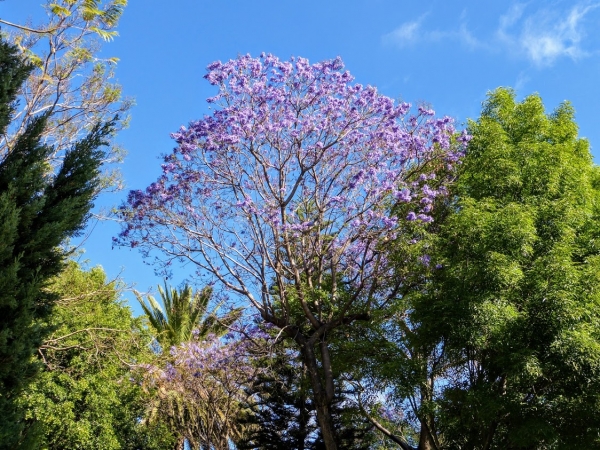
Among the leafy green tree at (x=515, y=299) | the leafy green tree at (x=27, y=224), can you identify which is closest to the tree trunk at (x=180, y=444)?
the leafy green tree at (x=515, y=299)

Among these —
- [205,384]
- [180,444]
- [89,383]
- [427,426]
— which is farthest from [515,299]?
[180,444]

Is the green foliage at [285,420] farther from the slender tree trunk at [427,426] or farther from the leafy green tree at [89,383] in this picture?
the slender tree trunk at [427,426]

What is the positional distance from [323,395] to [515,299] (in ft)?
12.0

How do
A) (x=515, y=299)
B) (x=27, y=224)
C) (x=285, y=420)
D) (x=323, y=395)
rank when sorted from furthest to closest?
(x=285, y=420) → (x=323, y=395) → (x=515, y=299) → (x=27, y=224)

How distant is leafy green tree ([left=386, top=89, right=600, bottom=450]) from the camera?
27.0 feet

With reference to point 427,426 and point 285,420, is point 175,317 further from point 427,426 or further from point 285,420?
point 427,426

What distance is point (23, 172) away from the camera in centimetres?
604

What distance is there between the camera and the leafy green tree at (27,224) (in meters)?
5.53

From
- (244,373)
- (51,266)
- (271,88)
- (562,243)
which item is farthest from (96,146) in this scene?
(244,373)

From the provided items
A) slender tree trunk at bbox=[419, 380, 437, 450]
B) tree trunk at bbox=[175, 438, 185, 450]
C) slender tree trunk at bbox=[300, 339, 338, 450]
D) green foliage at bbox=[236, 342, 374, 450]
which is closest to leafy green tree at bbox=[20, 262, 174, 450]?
tree trunk at bbox=[175, 438, 185, 450]

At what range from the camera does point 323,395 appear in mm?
10383

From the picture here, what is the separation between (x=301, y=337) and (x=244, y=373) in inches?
92.2

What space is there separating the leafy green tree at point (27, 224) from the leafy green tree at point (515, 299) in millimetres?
5336

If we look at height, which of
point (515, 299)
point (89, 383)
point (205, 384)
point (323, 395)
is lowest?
point (323, 395)
